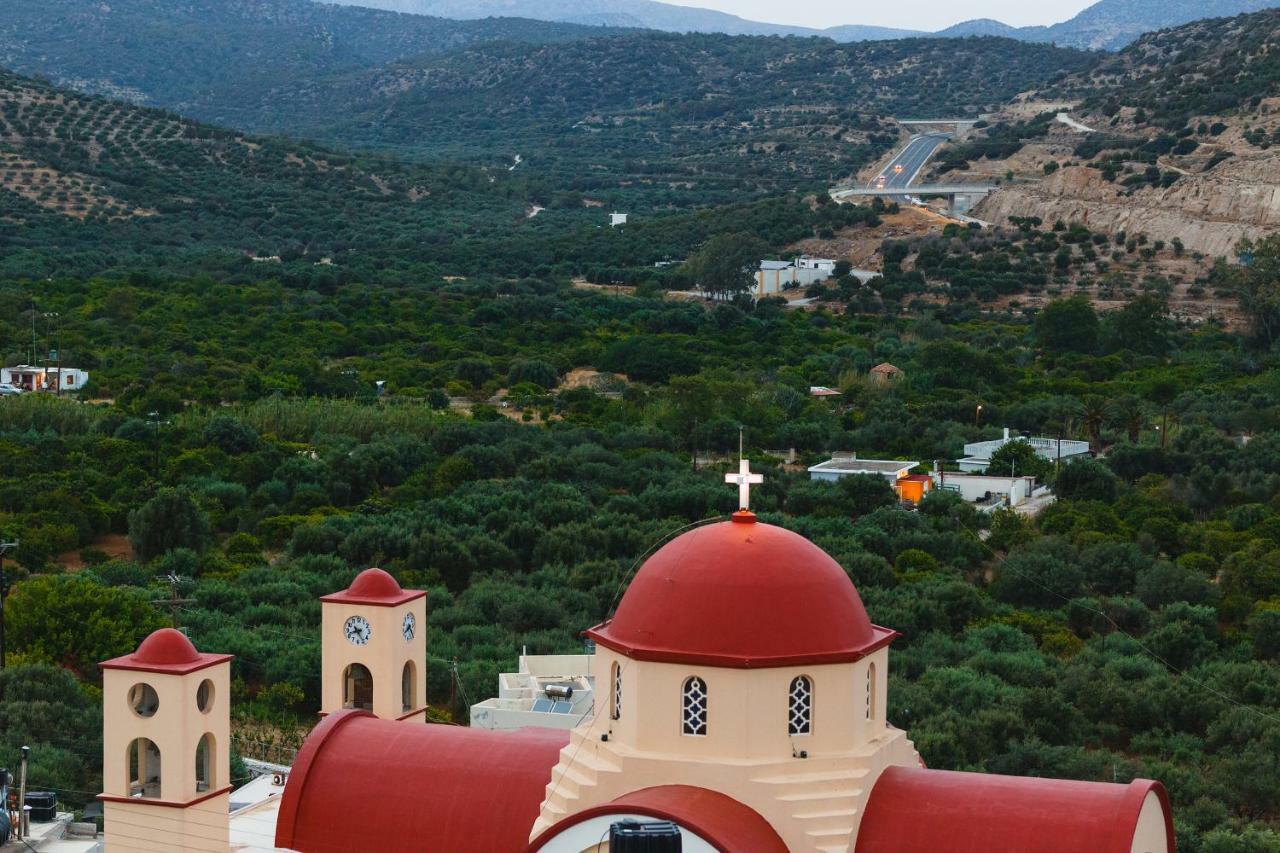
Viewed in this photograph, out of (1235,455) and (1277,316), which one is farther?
(1277,316)

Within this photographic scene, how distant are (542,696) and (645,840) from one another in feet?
41.6

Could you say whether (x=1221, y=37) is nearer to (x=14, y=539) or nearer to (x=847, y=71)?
(x=847, y=71)

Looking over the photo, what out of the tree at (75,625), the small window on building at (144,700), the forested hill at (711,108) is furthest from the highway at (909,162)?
the small window on building at (144,700)

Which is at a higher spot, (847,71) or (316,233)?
(847,71)

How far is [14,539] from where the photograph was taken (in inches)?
1469

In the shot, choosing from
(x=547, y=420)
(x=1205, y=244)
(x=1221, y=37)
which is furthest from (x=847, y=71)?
(x=547, y=420)

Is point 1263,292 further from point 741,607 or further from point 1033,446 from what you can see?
point 741,607

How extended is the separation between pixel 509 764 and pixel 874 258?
262 feet

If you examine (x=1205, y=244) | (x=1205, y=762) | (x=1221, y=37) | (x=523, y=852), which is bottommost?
(x=1205, y=762)

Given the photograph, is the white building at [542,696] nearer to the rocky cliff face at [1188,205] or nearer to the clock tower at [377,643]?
the clock tower at [377,643]

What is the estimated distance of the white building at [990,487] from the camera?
45750mm

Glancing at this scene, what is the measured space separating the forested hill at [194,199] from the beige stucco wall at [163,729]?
7360 centimetres

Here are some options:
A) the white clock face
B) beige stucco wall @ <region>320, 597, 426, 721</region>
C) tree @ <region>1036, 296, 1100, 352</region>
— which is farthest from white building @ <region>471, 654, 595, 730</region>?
tree @ <region>1036, 296, 1100, 352</region>

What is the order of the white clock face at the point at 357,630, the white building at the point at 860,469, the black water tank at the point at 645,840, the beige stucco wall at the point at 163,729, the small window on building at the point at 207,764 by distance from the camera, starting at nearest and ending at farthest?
1. the black water tank at the point at 645,840
2. the beige stucco wall at the point at 163,729
3. the small window on building at the point at 207,764
4. the white clock face at the point at 357,630
5. the white building at the point at 860,469
